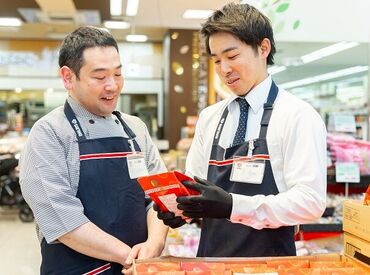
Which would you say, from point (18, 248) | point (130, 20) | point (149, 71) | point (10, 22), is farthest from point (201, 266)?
point (149, 71)

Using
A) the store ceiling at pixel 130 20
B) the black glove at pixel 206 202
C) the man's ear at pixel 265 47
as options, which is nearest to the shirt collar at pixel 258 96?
the man's ear at pixel 265 47

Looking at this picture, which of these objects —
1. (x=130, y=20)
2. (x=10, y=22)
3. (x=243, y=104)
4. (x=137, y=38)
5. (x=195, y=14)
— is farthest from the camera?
(x=137, y=38)

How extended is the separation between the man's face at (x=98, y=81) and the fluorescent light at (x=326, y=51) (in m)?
8.08

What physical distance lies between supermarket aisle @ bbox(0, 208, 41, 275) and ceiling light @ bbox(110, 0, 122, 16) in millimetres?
3608

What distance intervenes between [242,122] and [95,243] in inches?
27.3

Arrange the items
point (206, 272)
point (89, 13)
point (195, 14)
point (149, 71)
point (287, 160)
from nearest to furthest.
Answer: point (206, 272), point (287, 160), point (89, 13), point (195, 14), point (149, 71)

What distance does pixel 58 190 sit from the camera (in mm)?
1537

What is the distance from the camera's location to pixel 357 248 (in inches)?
59.2

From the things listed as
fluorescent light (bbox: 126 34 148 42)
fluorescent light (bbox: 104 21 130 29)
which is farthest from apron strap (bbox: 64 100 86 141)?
fluorescent light (bbox: 126 34 148 42)

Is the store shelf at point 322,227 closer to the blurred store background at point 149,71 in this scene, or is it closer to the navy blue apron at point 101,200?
the blurred store background at point 149,71

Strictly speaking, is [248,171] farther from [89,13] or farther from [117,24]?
[117,24]

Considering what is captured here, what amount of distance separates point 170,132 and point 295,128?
8285 mm

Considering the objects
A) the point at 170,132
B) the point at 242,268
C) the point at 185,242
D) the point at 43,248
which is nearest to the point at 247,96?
the point at 242,268

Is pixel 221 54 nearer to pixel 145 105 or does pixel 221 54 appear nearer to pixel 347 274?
pixel 347 274
